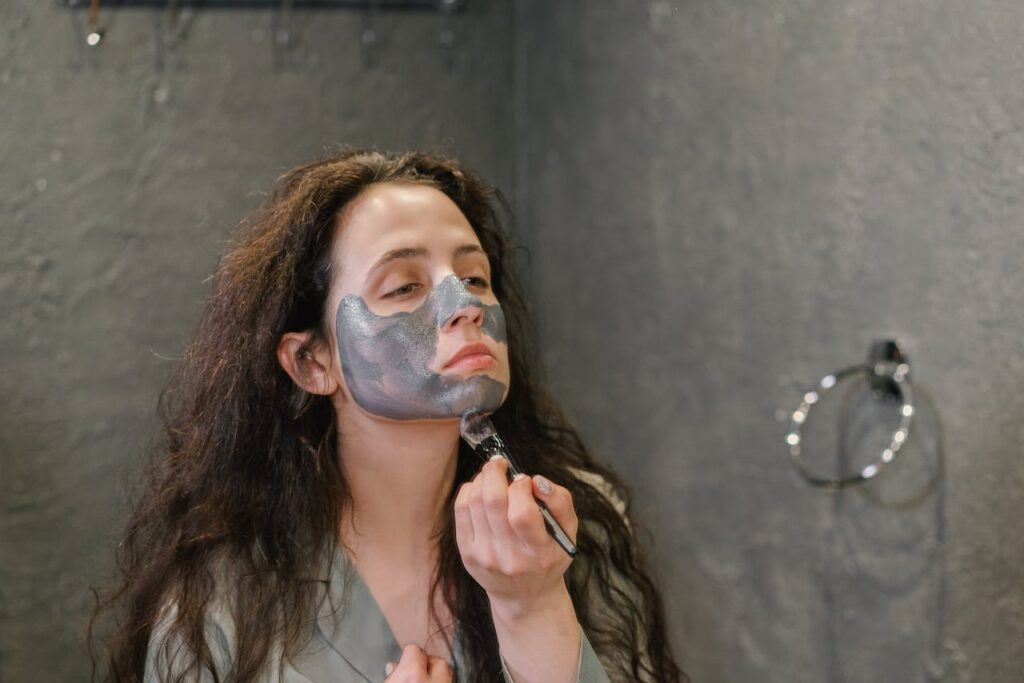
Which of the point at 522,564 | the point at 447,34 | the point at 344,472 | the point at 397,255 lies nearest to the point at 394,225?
the point at 397,255

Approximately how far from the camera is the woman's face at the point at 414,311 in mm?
1038

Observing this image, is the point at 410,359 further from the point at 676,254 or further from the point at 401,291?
the point at 676,254

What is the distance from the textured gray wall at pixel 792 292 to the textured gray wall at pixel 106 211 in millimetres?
355

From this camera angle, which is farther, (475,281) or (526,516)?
(475,281)

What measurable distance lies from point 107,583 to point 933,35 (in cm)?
111

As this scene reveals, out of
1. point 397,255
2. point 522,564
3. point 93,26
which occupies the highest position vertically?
point 93,26

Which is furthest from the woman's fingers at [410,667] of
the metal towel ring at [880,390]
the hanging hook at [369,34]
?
the hanging hook at [369,34]

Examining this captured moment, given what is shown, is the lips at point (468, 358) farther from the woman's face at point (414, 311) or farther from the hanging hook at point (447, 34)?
the hanging hook at point (447, 34)

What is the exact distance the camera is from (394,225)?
3.60ft

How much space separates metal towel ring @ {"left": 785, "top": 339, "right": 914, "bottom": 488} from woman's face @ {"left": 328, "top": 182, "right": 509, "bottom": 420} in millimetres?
454

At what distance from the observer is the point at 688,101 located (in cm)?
161

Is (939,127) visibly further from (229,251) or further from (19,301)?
(19,301)

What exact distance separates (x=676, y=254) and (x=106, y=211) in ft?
2.50

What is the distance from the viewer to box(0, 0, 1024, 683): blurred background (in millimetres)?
1185
